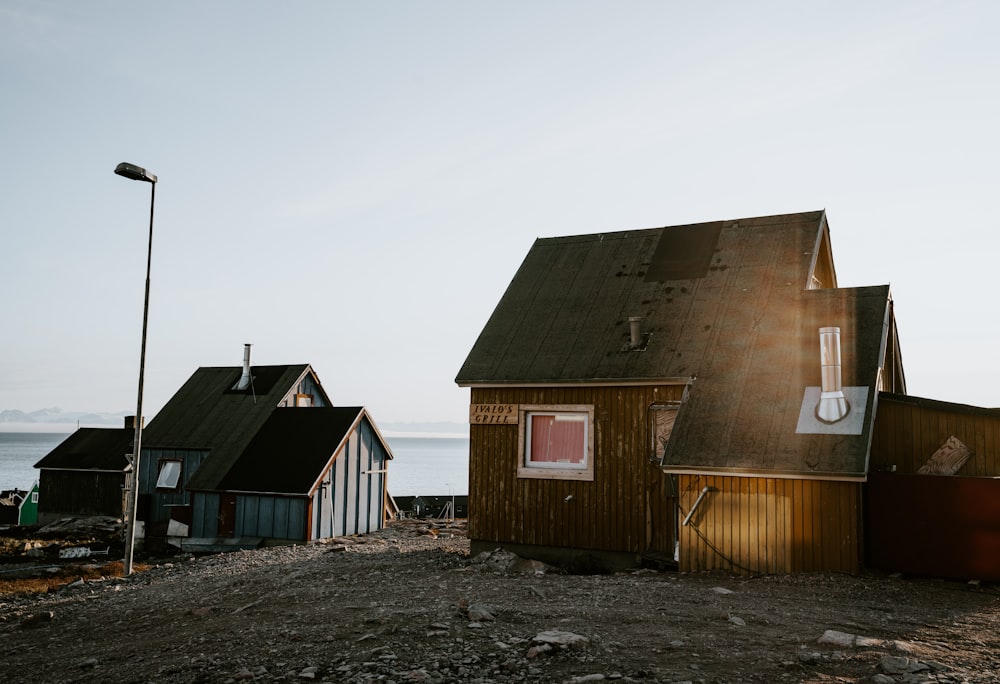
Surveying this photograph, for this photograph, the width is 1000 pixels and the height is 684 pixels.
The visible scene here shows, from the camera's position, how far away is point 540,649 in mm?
8266

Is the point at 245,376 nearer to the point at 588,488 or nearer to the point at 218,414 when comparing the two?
the point at 218,414

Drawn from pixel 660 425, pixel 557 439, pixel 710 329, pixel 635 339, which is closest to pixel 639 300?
pixel 635 339

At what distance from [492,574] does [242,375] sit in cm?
2022

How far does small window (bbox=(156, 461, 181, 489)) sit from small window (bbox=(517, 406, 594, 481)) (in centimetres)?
1701

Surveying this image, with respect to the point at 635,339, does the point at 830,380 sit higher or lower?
lower

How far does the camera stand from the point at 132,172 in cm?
1797

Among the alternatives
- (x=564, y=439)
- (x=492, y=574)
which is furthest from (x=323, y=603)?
(x=564, y=439)

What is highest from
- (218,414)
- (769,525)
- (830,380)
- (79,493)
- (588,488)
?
(830,380)

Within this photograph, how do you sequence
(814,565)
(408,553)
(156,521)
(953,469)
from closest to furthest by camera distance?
1. (814,565)
2. (953,469)
3. (408,553)
4. (156,521)

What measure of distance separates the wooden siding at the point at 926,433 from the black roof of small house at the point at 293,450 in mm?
16680

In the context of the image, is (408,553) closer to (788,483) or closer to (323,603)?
(323,603)

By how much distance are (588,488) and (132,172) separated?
12.0 metres

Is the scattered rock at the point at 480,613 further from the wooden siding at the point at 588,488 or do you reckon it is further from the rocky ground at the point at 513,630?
the wooden siding at the point at 588,488

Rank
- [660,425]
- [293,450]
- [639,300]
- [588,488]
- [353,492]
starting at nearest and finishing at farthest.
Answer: [660,425] → [588,488] → [639,300] → [293,450] → [353,492]
